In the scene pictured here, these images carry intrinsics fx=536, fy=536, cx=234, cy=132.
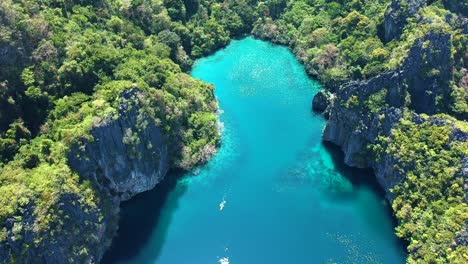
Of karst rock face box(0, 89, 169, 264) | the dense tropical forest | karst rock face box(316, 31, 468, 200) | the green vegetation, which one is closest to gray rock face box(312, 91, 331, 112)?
karst rock face box(316, 31, 468, 200)

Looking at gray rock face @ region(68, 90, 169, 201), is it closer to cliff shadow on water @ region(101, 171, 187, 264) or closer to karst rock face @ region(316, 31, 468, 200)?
cliff shadow on water @ region(101, 171, 187, 264)

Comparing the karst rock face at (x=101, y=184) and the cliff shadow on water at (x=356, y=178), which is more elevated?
the karst rock face at (x=101, y=184)

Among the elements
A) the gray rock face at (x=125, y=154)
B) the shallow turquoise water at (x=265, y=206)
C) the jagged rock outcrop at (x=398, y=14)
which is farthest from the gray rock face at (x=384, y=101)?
the gray rock face at (x=125, y=154)

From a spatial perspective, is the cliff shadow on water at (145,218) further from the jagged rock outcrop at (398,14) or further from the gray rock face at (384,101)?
the jagged rock outcrop at (398,14)

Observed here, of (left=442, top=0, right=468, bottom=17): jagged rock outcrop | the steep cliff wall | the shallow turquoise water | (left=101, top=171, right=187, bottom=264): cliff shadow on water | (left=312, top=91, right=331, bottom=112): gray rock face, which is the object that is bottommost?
(left=101, top=171, right=187, bottom=264): cliff shadow on water

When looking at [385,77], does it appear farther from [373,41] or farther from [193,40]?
[193,40]
